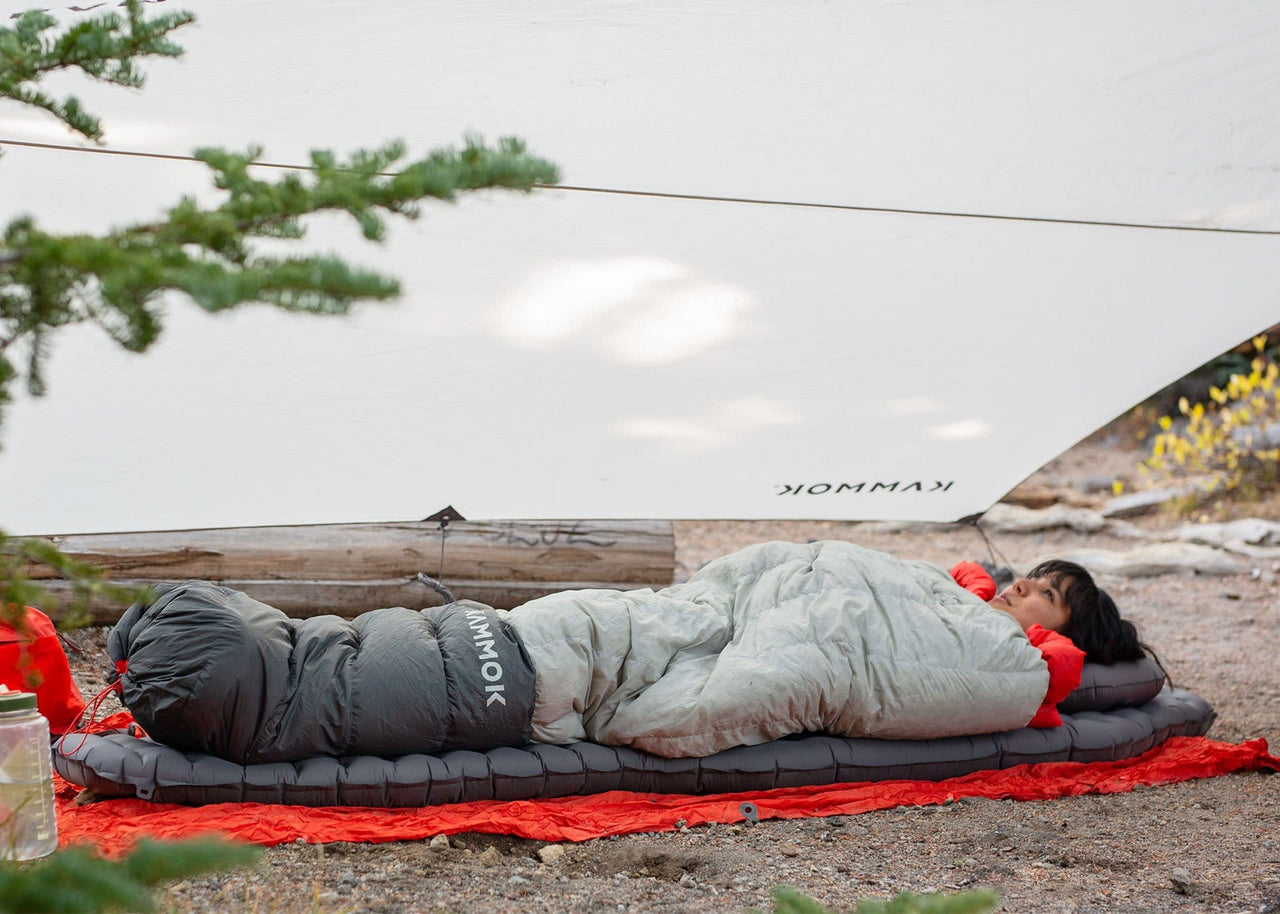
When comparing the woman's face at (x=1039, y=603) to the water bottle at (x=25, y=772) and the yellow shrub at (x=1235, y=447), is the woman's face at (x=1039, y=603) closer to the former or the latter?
the water bottle at (x=25, y=772)

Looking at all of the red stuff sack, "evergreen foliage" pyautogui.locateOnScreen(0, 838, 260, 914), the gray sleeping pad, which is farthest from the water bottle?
"evergreen foliage" pyautogui.locateOnScreen(0, 838, 260, 914)

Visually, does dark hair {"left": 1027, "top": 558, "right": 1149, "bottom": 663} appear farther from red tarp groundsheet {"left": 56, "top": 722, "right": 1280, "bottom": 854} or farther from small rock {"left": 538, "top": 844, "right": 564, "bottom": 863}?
small rock {"left": 538, "top": 844, "right": 564, "bottom": 863}

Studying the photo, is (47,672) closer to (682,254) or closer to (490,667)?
(490,667)

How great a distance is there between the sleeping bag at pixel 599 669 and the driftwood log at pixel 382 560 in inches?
51.3

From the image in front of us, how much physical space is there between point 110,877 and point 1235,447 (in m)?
7.05

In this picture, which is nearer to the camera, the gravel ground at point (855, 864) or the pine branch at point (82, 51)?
the pine branch at point (82, 51)

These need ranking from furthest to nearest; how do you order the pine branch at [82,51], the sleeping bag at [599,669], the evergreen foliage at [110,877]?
the sleeping bag at [599,669], the pine branch at [82,51], the evergreen foliage at [110,877]

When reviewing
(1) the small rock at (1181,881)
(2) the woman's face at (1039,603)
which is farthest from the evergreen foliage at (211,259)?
(2) the woman's face at (1039,603)

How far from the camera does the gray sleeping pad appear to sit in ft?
6.33

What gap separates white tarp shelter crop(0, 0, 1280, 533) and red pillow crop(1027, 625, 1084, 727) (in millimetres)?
962

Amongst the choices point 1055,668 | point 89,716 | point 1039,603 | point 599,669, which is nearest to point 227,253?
point 599,669

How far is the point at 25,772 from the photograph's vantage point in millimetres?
1719

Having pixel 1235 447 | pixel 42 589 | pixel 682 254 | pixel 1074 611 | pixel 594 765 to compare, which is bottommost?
pixel 594 765

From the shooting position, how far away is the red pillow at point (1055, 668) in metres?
2.49
